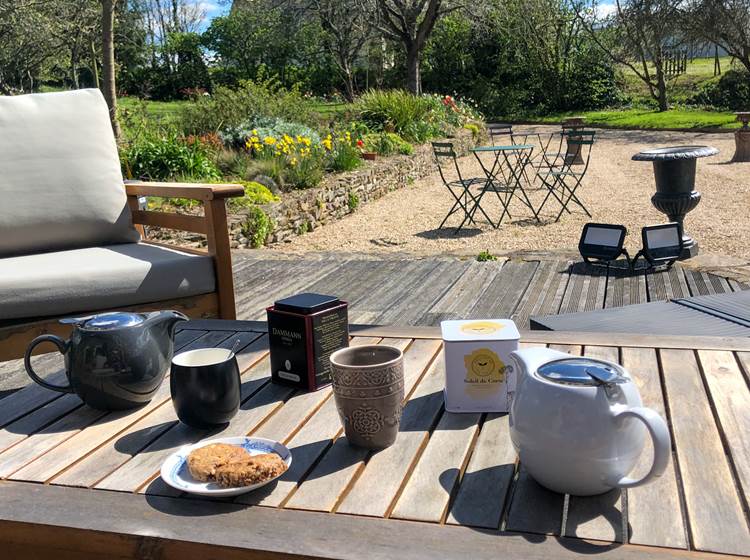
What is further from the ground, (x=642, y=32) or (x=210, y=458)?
(x=642, y=32)

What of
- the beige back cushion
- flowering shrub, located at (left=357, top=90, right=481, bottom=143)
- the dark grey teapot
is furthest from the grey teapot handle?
flowering shrub, located at (left=357, top=90, right=481, bottom=143)

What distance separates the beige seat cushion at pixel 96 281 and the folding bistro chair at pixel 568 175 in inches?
199

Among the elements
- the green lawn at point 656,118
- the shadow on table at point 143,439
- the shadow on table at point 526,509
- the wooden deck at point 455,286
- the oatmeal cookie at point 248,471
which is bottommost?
the wooden deck at point 455,286

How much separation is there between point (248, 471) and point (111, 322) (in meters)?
0.46

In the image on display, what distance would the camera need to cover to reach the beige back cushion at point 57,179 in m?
2.87

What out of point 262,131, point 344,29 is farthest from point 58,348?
point 344,29

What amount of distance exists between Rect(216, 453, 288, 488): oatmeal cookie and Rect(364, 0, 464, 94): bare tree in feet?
55.8

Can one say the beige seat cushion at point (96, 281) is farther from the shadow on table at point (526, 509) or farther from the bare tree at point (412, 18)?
the bare tree at point (412, 18)

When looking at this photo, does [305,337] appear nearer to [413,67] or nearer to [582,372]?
[582,372]

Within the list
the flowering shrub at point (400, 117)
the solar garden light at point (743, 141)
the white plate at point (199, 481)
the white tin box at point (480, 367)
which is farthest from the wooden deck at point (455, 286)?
the solar garden light at point (743, 141)

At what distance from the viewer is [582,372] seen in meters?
0.98

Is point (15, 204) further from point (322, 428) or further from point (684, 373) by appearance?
point (684, 373)

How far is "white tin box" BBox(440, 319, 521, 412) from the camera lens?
4.10 feet

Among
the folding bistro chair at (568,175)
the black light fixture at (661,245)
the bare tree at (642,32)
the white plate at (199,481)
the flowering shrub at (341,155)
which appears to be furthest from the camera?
the bare tree at (642,32)
